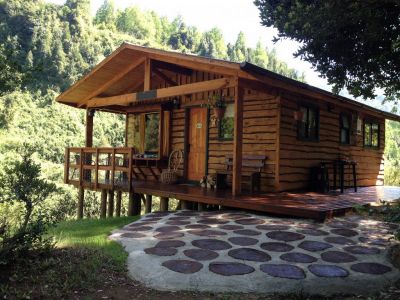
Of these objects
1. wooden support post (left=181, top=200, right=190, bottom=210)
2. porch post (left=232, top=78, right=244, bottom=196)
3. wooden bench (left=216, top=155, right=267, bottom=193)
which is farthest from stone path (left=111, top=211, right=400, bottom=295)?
wooden bench (left=216, top=155, right=267, bottom=193)

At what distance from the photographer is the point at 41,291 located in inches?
143

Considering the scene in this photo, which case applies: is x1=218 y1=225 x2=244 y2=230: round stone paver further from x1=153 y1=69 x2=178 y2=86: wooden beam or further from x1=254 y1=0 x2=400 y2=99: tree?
x1=153 y1=69 x2=178 y2=86: wooden beam

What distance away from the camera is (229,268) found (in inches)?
172

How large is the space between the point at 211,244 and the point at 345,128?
885 centimetres

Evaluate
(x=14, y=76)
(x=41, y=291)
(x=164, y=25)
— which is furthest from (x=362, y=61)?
(x=164, y=25)

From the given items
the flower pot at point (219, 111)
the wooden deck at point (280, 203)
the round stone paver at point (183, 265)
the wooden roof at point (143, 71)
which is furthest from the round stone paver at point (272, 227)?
the flower pot at point (219, 111)

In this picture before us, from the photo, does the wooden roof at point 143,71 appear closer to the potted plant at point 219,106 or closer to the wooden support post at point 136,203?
the potted plant at point 219,106

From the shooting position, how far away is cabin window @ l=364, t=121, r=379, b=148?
13979 millimetres

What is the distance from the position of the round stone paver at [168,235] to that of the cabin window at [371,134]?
10.3 meters

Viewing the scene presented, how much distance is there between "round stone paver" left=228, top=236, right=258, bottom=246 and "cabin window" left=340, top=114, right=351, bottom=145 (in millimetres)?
7899

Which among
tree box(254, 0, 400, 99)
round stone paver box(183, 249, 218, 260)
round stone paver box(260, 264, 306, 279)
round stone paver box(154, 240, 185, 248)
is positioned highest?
tree box(254, 0, 400, 99)

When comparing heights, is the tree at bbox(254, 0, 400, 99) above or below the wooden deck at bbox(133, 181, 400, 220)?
above

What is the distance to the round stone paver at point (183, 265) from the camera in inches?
169

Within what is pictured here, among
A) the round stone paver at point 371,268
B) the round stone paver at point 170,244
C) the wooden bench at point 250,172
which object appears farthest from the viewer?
the wooden bench at point 250,172
